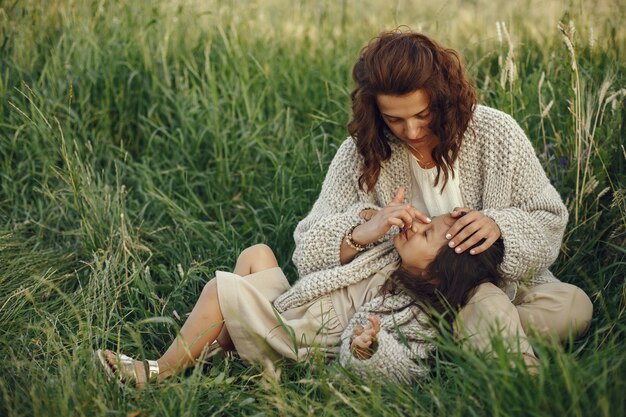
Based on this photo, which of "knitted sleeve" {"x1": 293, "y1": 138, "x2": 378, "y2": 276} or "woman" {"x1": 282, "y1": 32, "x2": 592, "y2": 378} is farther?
"knitted sleeve" {"x1": 293, "y1": 138, "x2": 378, "y2": 276}

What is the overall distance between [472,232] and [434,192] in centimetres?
36

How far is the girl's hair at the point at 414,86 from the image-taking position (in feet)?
8.70

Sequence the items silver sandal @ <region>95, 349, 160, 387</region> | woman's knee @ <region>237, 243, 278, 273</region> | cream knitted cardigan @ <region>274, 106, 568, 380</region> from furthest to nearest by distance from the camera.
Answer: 1. woman's knee @ <region>237, 243, 278, 273</region>
2. cream knitted cardigan @ <region>274, 106, 568, 380</region>
3. silver sandal @ <region>95, 349, 160, 387</region>

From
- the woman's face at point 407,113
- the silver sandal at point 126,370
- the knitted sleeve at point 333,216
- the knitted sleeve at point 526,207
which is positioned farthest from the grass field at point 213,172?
the woman's face at point 407,113

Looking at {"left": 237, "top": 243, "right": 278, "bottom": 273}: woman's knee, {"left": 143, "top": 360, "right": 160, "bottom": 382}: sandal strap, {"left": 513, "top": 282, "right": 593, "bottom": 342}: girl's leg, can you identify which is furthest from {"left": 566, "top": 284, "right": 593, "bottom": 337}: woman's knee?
{"left": 143, "top": 360, "right": 160, "bottom": 382}: sandal strap

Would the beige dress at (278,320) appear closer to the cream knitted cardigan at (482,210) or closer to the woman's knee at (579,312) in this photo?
the cream knitted cardigan at (482,210)

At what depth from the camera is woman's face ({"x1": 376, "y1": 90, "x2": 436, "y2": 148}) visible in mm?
2668

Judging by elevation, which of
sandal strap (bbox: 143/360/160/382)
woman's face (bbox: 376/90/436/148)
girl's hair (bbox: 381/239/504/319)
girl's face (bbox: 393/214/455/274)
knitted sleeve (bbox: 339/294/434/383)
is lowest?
sandal strap (bbox: 143/360/160/382)

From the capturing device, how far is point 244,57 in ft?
14.0

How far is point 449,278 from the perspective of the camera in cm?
266

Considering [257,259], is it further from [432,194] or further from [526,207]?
[526,207]

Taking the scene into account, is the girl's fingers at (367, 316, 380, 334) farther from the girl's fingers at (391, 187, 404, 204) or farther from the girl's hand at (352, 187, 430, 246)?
the girl's fingers at (391, 187, 404, 204)

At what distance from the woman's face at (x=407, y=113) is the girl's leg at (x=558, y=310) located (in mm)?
713

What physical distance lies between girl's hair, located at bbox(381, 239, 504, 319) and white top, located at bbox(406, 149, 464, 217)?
0.91ft
